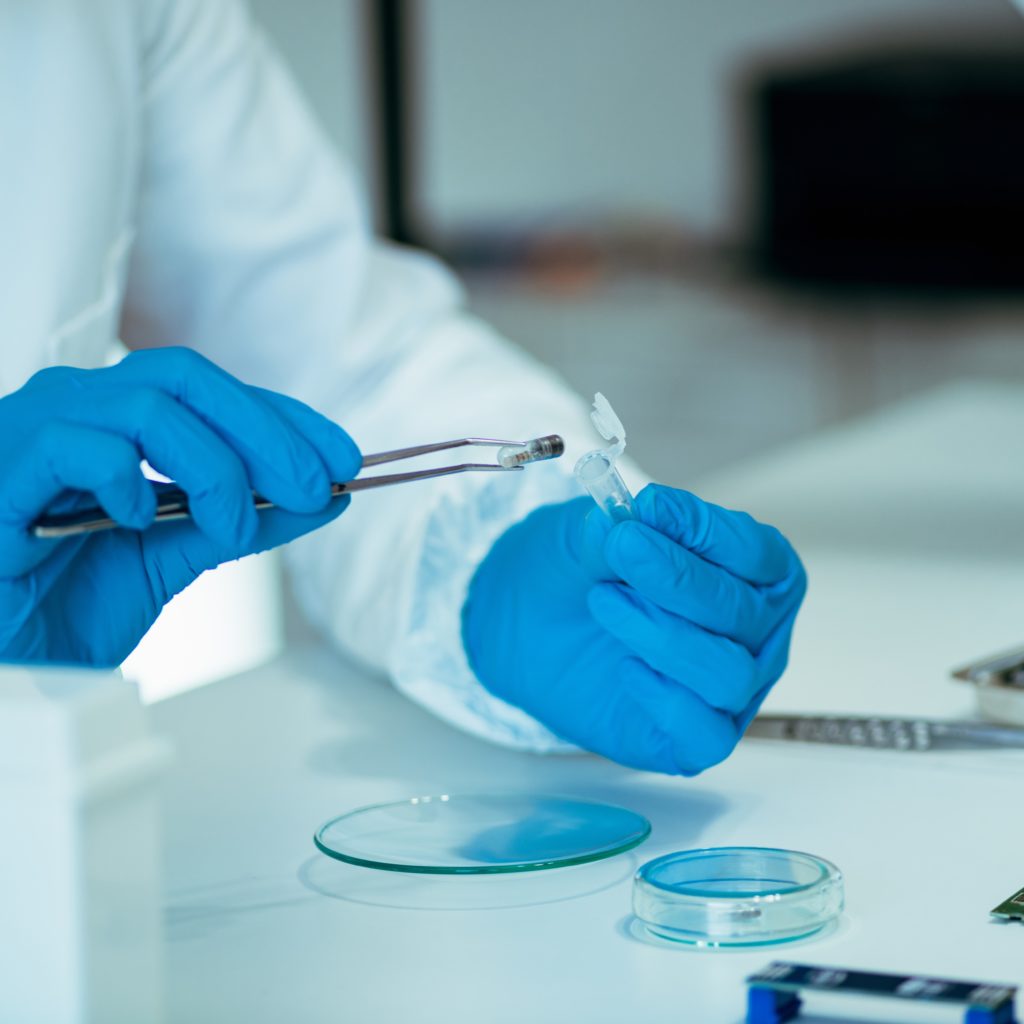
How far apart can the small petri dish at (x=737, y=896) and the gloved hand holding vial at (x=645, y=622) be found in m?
0.11

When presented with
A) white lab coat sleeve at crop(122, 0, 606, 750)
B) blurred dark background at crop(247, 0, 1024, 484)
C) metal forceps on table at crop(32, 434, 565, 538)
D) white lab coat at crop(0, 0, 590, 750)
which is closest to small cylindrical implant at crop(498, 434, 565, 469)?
metal forceps on table at crop(32, 434, 565, 538)

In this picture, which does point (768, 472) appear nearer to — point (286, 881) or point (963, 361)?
point (286, 881)

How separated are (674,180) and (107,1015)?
13.4 feet

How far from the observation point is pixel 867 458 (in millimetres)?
1821

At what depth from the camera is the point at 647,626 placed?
2.68 ft

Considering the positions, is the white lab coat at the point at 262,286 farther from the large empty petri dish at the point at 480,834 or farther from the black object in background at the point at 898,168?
the black object in background at the point at 898,168

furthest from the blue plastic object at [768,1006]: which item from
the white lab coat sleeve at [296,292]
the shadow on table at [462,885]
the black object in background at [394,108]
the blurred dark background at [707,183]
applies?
the black object in background at [394,108]

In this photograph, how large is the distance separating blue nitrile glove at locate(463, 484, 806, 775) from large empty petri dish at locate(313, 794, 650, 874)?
0.05 metres

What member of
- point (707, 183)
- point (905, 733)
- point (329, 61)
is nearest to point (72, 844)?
point (905, 733)

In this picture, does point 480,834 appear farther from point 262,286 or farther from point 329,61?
point 329,61

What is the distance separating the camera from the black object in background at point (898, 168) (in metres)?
3.74

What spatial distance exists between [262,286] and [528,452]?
1.77ft

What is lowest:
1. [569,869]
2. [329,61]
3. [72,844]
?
[569,869]

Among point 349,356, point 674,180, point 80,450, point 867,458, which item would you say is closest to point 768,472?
point 867,458
